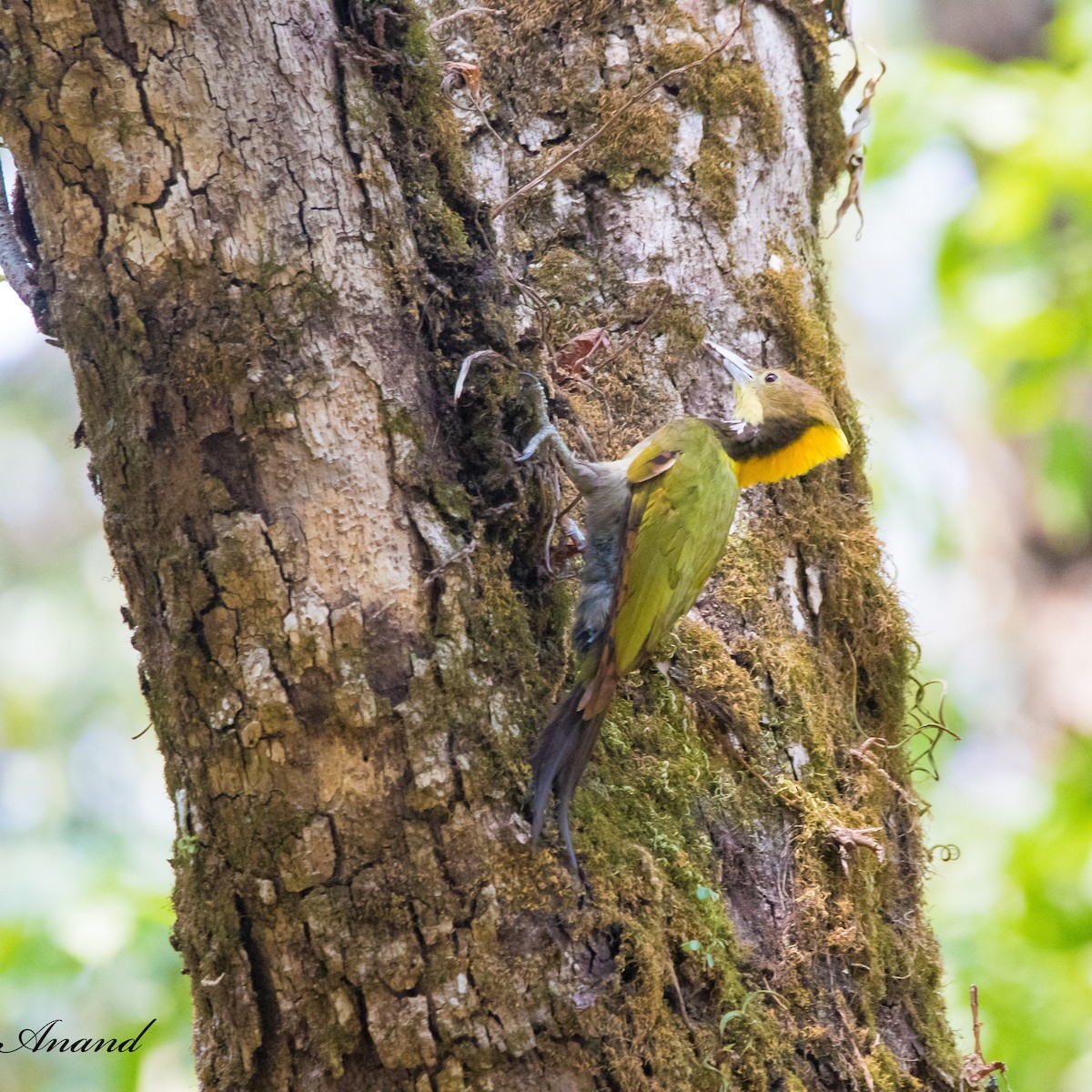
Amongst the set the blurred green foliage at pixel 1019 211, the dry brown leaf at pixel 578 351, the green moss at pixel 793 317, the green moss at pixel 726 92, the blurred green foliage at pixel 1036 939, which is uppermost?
the blurred green foliage at pixel 1019 211

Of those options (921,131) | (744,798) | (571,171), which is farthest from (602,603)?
(921,131)

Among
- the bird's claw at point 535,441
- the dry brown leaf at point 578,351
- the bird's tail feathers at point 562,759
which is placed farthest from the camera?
the dry brown leaf at point 578,351

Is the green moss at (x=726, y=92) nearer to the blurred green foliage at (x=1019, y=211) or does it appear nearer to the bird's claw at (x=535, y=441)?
the bird's claw at (x=535, y=441)

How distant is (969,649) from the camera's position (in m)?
9.06

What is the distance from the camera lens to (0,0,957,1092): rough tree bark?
178 cm

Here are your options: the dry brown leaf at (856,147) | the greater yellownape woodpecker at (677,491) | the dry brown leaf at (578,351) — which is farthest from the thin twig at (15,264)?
the dry brown leaf at (856,147)

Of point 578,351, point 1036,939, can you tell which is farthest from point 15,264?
point 1036,939

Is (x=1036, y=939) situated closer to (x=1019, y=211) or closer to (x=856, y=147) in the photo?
(x=1019, y=211)

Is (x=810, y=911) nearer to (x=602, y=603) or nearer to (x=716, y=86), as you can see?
(x=602, y=603)

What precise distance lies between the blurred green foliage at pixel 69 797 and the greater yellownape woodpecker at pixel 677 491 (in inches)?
81.9

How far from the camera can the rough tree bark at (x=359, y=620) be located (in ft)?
5.84

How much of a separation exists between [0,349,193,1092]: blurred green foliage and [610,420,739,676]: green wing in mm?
2142

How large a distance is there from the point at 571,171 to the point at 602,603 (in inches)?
45.1

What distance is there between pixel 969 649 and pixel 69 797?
8106 millimetres
